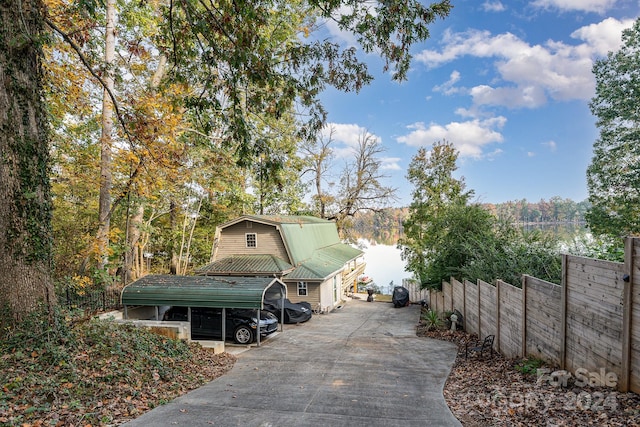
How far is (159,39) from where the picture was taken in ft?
27.0

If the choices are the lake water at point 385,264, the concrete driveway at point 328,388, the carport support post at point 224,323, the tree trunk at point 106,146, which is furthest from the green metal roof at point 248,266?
the lake water at point 385,264

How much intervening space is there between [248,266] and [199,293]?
783cm

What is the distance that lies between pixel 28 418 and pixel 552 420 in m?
7.10

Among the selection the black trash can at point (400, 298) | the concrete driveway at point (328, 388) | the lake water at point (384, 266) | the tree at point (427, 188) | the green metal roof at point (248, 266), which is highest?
the tree at point (427, 188)

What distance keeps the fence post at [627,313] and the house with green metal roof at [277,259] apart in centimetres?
1737

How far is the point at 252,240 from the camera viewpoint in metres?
23.7

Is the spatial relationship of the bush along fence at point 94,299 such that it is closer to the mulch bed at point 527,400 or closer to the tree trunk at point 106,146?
the tree trunk at point 106,146

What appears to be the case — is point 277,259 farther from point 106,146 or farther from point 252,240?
point 106,146

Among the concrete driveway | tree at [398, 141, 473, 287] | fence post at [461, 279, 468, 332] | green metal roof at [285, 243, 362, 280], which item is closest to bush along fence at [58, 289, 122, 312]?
the concrete driveway

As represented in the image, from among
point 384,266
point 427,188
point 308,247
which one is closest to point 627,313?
point 308,247

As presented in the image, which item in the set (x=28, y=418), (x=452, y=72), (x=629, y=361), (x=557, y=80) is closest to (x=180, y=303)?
(x=28, y=418)

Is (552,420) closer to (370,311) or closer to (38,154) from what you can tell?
(38,154)

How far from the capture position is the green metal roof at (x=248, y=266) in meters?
21.5

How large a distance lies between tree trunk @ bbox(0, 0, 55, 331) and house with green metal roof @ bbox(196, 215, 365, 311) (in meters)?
15.2
